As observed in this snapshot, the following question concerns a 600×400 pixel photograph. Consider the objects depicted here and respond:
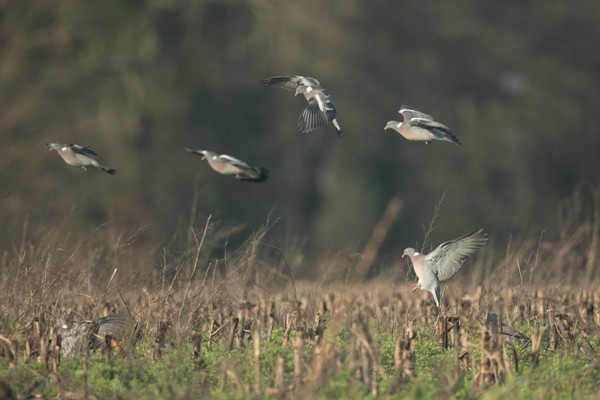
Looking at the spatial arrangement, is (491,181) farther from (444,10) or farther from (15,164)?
(15,164)

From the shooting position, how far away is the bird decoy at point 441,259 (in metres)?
11.8

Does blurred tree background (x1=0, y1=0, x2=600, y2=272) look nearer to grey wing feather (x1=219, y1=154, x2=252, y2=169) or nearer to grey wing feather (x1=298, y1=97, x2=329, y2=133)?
grey wing feather (x1=298, y1=97, x2=329, y2=133)

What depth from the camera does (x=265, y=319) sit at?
1174 cm

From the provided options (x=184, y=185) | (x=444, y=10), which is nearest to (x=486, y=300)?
(x=184, y=185)

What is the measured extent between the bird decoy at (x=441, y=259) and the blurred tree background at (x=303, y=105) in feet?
54.1

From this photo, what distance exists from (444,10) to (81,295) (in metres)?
28.6

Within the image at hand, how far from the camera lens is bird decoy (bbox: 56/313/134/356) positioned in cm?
1034

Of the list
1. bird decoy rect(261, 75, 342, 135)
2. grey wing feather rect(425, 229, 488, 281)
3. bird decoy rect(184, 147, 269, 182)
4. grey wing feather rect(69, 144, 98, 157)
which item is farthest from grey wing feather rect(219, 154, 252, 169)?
grey wing feather rect(425, 229, 488, 281)

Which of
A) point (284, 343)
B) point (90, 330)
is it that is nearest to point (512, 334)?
point (284, 343)

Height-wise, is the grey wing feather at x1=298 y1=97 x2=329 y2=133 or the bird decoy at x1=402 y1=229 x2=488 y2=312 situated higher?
the grey wing feather at x1=298 y1=97 x2=329 y2=133

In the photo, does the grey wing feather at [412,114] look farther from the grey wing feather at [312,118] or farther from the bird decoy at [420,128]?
the grey wing feather at [312,118]

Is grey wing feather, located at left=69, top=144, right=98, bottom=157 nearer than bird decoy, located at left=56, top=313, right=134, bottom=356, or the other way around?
bird decoy, located at left=56, top=313, right=134, bottom=356

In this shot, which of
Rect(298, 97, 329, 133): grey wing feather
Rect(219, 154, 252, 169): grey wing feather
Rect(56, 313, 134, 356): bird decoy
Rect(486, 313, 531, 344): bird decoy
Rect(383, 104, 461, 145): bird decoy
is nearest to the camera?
Rect(56, 313, 134, 356): bird decoy

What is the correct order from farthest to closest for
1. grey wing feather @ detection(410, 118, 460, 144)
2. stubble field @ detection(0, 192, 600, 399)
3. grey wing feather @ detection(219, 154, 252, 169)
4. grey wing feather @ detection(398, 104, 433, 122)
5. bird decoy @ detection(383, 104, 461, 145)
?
grey wing feather @ detection(398, 104, 433, 122) → bird decoy @ detection(383, 104, 461, 145) → grey wing feather @ detection(410, 118, 460, 144) → grey wing feather @ detection(219, 154, 252, 169) → stubble field @ detection(0, 192, 600, 399)
